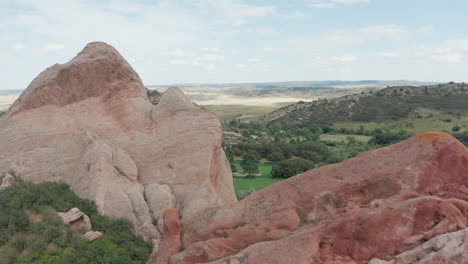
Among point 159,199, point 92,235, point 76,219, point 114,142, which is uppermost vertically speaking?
point 114,142

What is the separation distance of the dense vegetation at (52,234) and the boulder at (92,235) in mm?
259

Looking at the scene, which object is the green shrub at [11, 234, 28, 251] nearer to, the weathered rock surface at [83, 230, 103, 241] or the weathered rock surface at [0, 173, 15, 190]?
the weathered rock surface at [83, 230, 103, 241]

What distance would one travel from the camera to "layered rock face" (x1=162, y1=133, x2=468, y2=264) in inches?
377

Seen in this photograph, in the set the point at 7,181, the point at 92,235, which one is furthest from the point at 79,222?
the point at 7,181

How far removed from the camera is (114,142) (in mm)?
21344

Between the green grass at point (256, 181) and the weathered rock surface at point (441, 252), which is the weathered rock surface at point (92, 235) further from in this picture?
the green grass at point (256, 181)

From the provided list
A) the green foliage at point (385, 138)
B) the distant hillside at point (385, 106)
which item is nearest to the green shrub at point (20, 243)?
the green foliage at point (385, 138)

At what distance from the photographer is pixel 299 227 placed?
11562 millimetres

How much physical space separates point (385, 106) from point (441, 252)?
137 m

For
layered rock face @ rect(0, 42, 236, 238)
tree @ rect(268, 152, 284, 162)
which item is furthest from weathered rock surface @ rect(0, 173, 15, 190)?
tree @ rect(268, 152, 284, 162)

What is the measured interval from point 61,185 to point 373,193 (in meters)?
15.5

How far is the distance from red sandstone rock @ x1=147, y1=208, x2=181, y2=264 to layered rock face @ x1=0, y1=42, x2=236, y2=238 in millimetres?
3461

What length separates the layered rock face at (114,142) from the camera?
1875cm

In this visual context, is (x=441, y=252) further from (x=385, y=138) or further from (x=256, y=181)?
(x=385, y=138)
